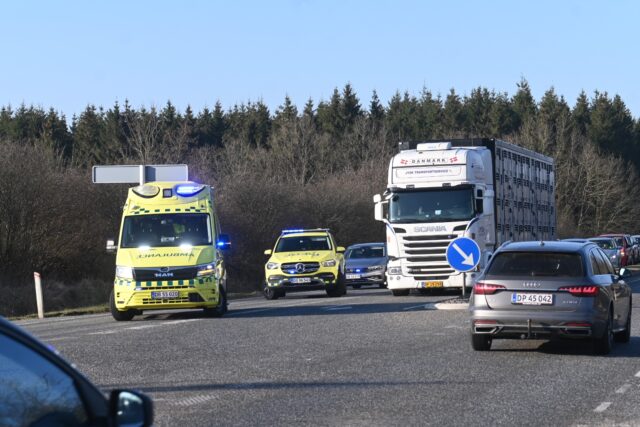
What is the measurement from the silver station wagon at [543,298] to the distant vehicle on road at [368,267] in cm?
2413

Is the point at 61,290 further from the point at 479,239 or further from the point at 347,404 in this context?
the point at 347,404

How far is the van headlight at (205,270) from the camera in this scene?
75.4ft

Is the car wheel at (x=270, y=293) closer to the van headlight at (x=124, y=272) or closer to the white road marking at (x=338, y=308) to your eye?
the white road marking at (x=338, y=308)

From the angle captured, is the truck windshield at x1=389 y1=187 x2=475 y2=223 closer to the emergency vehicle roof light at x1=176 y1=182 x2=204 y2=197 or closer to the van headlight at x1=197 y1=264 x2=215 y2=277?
the emergency vehicle roof light at x1=176 y1=182 x2=204 y2=197

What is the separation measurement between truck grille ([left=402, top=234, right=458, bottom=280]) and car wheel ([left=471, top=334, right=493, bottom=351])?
13.1m

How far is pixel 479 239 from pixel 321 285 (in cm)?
547

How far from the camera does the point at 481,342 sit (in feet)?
52.1

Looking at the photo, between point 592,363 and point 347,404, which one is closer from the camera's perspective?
point 347,404

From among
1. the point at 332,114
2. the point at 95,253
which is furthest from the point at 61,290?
the point at 332,114

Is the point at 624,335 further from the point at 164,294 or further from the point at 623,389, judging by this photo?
the point at 164,294

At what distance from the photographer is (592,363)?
14.6 meters

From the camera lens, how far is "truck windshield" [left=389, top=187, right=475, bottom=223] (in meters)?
28.9

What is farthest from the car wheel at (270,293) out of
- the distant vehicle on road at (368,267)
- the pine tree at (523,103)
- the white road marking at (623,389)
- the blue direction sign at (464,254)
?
the pine tree at (523,103)

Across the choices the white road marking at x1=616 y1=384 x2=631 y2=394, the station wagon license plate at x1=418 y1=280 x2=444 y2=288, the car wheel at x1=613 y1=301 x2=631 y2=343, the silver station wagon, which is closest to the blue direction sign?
the station wagon license plate at x1=418 y1=280 x2=444 y2=288
